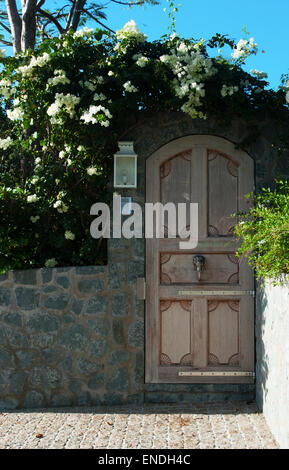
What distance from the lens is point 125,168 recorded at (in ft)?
15.8

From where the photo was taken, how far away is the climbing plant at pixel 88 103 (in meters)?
4.67

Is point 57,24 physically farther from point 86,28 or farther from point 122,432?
point 122,432

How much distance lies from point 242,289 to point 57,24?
6072 mm

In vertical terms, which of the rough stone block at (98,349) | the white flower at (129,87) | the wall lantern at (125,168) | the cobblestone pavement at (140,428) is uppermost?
the white flower at (129,87)

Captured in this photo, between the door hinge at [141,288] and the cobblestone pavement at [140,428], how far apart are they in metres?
0.99

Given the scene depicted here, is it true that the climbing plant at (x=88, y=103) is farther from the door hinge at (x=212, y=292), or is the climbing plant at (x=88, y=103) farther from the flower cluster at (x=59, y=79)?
the door hinge at (x=212, y=292)

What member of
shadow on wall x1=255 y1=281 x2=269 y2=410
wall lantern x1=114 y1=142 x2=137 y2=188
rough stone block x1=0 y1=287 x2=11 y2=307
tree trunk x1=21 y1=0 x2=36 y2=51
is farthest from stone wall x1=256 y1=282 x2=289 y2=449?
tree trunk x1=21 y1=0 x2=36 y2=51

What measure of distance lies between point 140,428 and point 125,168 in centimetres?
228

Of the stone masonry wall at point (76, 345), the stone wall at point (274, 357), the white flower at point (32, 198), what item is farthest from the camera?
the white flower at point (32, 198)

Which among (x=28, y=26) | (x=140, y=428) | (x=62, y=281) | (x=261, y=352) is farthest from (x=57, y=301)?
(x=28, y=26)

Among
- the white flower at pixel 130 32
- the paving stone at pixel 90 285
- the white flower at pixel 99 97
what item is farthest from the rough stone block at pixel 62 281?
the white flower at pixel 130 32

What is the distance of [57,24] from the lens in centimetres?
867

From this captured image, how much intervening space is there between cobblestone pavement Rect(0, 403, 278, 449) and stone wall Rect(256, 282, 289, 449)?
19cm

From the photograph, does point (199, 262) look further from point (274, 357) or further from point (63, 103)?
point (63, 103)
